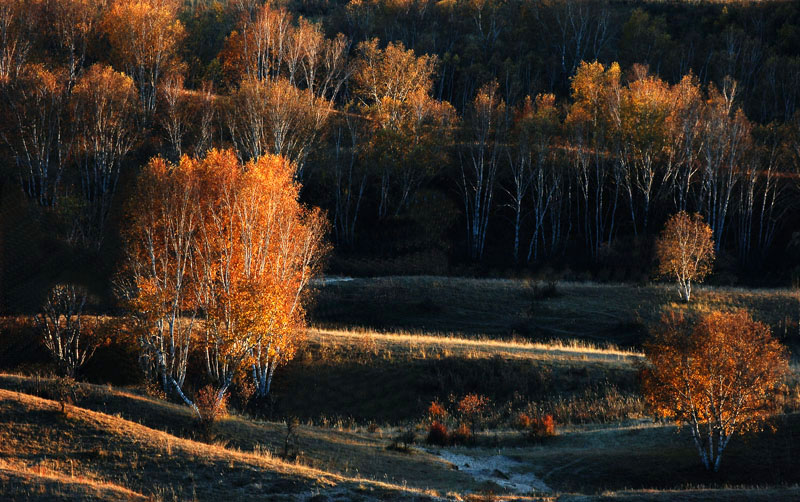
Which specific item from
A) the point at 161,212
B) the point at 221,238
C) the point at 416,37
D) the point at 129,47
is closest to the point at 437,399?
the point at 221,238

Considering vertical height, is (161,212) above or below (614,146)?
below

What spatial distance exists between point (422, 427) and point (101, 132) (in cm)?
4441

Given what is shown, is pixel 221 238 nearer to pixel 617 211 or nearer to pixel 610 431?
pixel 610 431

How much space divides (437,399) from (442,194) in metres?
41.5

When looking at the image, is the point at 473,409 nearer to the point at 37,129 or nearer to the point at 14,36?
the point at 37,129

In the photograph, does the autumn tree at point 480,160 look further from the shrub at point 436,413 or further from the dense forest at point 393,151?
the shrub at point 436,413

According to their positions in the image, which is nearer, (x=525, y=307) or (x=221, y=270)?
(x=221, y=270)

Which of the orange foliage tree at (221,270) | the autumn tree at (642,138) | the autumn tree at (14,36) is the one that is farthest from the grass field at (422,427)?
the autumn tree at (14,36)

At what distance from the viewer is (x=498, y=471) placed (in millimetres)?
21031

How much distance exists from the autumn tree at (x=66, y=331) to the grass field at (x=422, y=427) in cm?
586

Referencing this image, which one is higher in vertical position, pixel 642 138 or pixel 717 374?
pixel 642 138

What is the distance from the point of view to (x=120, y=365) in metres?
34.9

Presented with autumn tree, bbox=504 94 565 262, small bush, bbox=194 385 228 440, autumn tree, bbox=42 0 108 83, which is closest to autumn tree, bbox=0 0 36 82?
autumn tree, bbox=42 0 108 83

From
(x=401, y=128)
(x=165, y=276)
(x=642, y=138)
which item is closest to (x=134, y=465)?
(x=165, y=276)
